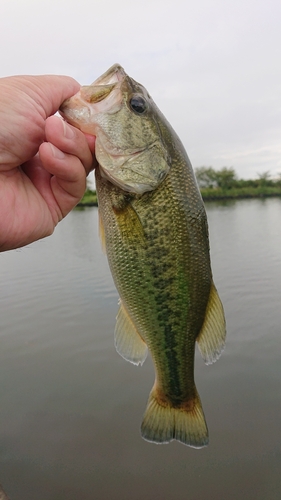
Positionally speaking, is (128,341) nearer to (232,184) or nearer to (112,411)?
(112,411)

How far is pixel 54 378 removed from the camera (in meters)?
7.15

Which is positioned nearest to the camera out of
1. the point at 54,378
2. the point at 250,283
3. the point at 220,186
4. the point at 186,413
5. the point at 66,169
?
the point at 66,169

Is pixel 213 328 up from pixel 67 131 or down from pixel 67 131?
down

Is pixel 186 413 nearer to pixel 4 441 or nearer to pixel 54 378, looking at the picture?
pixel 4 441

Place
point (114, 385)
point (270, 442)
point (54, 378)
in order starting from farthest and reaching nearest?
point (54, 378) → point (114, 385) → point (270, 442)

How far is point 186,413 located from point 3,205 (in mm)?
1926

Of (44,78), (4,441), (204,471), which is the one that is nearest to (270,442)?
(204,471)

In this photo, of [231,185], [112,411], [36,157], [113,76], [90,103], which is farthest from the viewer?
[231,185]

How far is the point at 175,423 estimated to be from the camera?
8.52 ft

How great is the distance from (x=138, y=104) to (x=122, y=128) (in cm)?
21

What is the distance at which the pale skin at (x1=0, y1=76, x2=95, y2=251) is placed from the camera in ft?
6.76

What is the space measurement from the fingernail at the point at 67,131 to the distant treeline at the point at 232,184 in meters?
79.6

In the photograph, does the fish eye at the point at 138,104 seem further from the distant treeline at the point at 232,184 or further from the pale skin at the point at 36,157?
the distant treeline at the point at 232,184

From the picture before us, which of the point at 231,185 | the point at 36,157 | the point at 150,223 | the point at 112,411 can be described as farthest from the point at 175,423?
the point at 231,185
